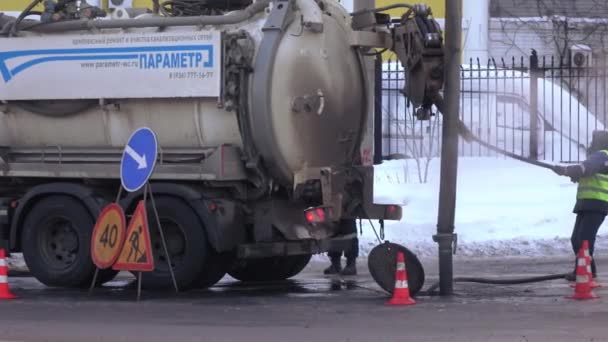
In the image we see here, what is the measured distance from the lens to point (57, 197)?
39.5ft

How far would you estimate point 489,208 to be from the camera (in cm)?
1769

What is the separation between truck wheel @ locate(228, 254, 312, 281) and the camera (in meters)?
13.1

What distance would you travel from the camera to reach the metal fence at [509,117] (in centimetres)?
2008

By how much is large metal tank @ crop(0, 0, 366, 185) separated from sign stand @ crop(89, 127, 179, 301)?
70 centimetres

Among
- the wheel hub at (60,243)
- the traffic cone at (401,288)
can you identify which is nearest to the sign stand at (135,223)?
the wheel hub at (60,243)

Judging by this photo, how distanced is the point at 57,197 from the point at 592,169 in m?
5.56

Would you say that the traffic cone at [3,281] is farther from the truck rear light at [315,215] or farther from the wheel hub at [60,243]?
the truck rear light at [315,215]

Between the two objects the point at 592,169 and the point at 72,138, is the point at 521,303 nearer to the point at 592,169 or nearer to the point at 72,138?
the point at 592,169

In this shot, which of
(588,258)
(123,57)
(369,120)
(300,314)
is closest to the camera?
(300,314)

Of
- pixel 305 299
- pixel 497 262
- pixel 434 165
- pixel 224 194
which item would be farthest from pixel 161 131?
pixel 434 165

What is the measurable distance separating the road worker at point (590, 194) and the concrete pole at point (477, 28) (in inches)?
753

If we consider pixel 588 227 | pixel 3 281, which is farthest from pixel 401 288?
pixel 3 281

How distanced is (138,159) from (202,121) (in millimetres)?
863

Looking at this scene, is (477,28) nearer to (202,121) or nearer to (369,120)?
(369,120)
